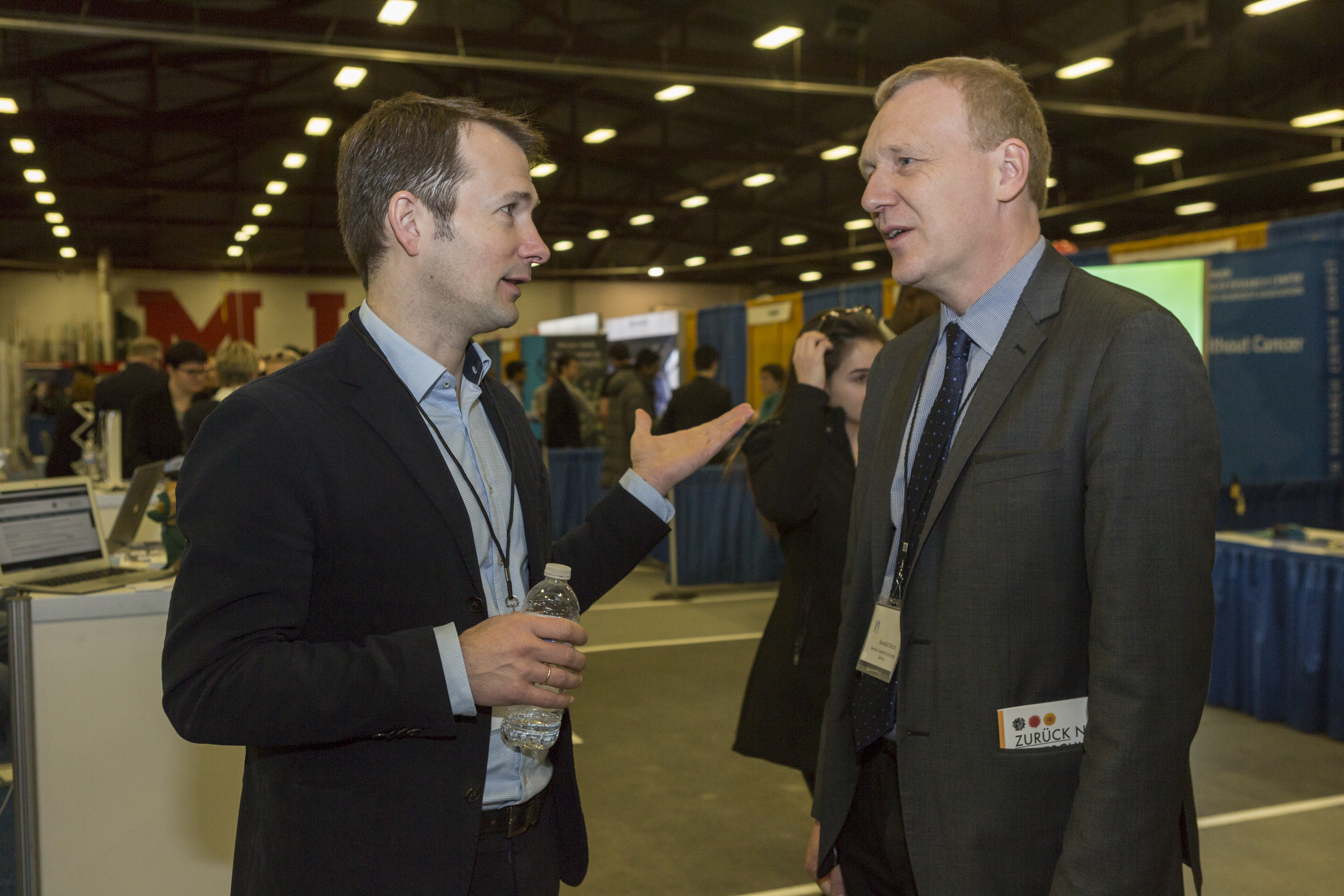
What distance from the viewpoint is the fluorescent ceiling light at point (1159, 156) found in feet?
49.0

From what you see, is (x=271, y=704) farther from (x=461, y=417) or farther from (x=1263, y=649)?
(x=1263, y=649)

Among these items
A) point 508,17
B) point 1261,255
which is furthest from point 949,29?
point 1261,255

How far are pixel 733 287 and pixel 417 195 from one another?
2406cm

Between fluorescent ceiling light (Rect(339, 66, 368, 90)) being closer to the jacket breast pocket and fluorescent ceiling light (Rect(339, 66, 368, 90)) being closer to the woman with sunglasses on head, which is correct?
the woman with sunglasses on head

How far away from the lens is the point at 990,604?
1.20 m

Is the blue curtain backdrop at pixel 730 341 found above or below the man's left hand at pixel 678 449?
above

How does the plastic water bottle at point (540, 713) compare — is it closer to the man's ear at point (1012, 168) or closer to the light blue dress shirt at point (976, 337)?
the light blue dress shirt at point (976, 337)

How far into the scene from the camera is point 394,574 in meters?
1.16

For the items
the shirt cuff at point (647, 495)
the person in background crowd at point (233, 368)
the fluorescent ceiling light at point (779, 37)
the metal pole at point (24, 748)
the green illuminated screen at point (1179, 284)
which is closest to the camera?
the shirt cuff at point (647, 495)

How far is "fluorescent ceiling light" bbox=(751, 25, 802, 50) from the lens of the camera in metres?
8.91

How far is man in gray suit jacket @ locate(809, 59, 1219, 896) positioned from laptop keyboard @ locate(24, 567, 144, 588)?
2.15m

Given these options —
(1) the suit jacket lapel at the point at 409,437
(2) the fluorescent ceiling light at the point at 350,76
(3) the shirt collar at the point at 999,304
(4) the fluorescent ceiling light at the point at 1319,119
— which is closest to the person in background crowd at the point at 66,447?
(2) the fluorescent ceiling light at the point at 350,76

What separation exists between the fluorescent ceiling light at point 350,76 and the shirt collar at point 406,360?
1015cm

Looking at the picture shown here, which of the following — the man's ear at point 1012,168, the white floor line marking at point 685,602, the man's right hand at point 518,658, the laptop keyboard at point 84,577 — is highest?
the man's ear at point 1012,168
